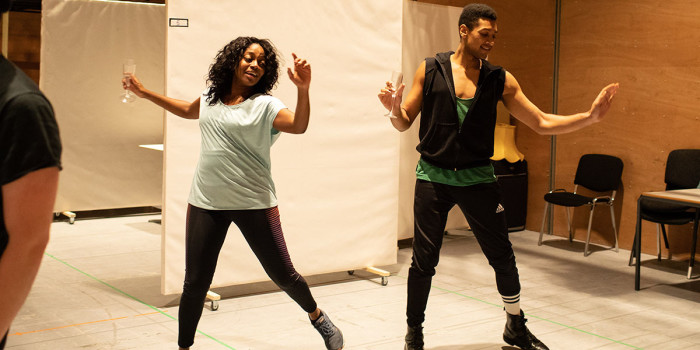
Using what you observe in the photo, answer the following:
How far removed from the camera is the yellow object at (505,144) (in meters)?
7.44

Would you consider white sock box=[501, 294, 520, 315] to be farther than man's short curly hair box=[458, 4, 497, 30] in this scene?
Yes

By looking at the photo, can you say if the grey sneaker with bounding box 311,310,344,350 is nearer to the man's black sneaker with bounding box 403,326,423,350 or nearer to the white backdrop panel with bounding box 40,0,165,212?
the man's black sneaker with bounding box 403,326,423,350

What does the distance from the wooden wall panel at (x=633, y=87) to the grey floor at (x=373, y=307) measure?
0.79m

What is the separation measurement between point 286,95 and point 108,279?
1.93 metres

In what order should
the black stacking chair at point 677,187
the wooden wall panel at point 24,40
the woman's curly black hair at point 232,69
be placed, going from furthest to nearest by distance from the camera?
the wooden wall panel at point 24,40, the black stacking chair at point 677,187, the woman's curly black hair at point 232,69

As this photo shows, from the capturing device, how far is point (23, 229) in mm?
1267

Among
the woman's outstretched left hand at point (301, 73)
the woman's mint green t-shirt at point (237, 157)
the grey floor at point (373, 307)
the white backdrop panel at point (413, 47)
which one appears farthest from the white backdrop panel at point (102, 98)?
the woman's outstretched left hand at point (301, 73)

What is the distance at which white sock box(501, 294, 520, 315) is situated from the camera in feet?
12.2

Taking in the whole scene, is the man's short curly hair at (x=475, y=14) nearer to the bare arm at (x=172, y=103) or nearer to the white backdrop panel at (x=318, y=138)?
the bare arm at (x=172, y=103)

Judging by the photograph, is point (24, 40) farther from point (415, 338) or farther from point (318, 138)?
point (415, 338)

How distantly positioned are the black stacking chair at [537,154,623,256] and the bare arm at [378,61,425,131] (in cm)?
342

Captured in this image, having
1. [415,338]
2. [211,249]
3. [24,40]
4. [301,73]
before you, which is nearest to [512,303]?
[415,338]

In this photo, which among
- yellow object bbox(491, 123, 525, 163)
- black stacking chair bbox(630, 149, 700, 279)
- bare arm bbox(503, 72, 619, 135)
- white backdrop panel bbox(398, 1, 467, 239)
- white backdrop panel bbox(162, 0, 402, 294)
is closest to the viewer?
bare arm bbox(503, 72, 619, 135)

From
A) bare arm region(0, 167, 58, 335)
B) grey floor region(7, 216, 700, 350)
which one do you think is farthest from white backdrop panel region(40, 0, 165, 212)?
bare arm region(0, 167, 58, 335)
